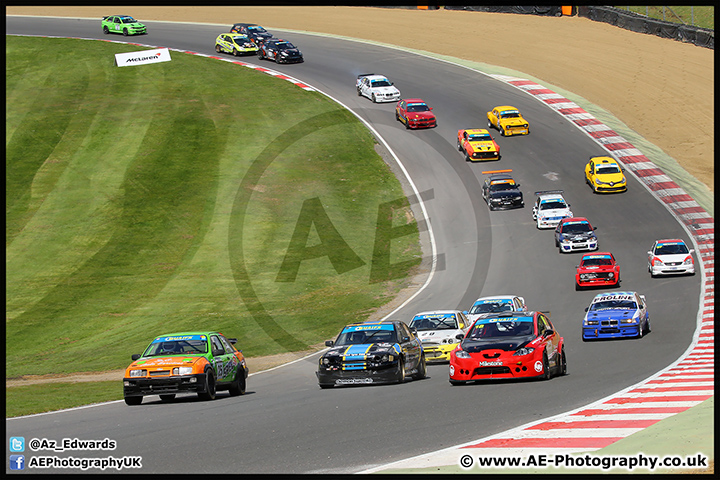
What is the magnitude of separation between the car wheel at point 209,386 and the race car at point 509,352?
4.89m

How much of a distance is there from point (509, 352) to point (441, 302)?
58.8ft

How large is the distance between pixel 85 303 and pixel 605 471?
29.7 metres

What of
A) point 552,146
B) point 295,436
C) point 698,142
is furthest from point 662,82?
point 295,436

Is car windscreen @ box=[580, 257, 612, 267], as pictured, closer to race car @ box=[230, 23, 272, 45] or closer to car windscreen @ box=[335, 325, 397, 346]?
car windscreen @ box=[335, 325, 397, 346]

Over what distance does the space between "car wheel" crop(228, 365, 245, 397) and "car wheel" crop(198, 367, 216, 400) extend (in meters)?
0.95

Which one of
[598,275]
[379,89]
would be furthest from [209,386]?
[379,89]

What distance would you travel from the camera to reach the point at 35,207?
44719mm

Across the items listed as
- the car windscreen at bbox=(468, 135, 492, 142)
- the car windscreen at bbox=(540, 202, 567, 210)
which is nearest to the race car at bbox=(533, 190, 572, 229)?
the car windscreen at bbox=(540, 202, 567, 210)

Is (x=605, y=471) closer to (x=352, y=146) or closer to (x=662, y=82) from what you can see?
(x=352, y=146)

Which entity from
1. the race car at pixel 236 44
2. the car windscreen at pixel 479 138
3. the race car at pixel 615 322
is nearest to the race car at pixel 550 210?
the car windscreen at pixel 479 138

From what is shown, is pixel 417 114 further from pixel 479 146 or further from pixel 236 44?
pixel 236 44

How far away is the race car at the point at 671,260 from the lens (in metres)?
35.9

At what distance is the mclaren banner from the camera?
67738 millimetres

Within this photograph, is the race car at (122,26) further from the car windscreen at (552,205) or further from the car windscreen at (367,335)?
the car windscreen at (367,335)
